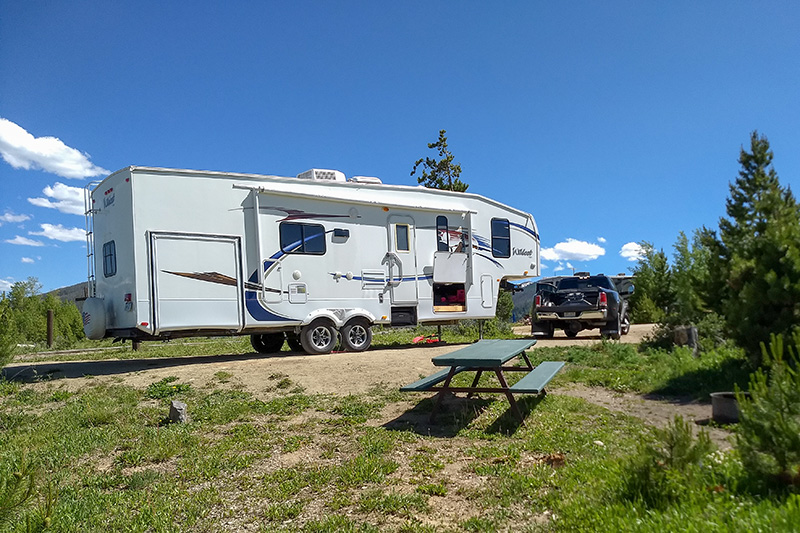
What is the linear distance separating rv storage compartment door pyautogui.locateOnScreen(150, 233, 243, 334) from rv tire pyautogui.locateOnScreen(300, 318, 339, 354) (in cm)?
143

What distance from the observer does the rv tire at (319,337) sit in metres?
11.5

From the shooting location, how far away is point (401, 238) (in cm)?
1270

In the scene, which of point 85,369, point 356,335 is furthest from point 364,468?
point 356,335

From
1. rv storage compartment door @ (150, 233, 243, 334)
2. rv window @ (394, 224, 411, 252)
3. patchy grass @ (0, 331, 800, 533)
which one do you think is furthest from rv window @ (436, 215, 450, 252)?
patchy grass @ (0, 331, 800, 533)

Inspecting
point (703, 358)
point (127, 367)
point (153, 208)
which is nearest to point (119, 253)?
point (153, 208)

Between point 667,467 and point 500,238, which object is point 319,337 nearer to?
point 500,238

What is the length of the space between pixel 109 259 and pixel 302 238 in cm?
362

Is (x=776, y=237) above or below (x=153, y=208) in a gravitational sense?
below

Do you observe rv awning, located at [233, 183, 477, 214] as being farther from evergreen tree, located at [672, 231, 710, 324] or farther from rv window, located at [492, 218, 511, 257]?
evergreen tree, located at [672, 231, 710, 324]

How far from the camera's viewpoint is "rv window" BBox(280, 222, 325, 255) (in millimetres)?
11180

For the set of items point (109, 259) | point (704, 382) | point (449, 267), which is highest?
point (109, 259)

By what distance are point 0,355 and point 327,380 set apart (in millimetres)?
3986

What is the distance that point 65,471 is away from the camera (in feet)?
15.5

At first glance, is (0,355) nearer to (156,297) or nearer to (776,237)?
(156,297)
